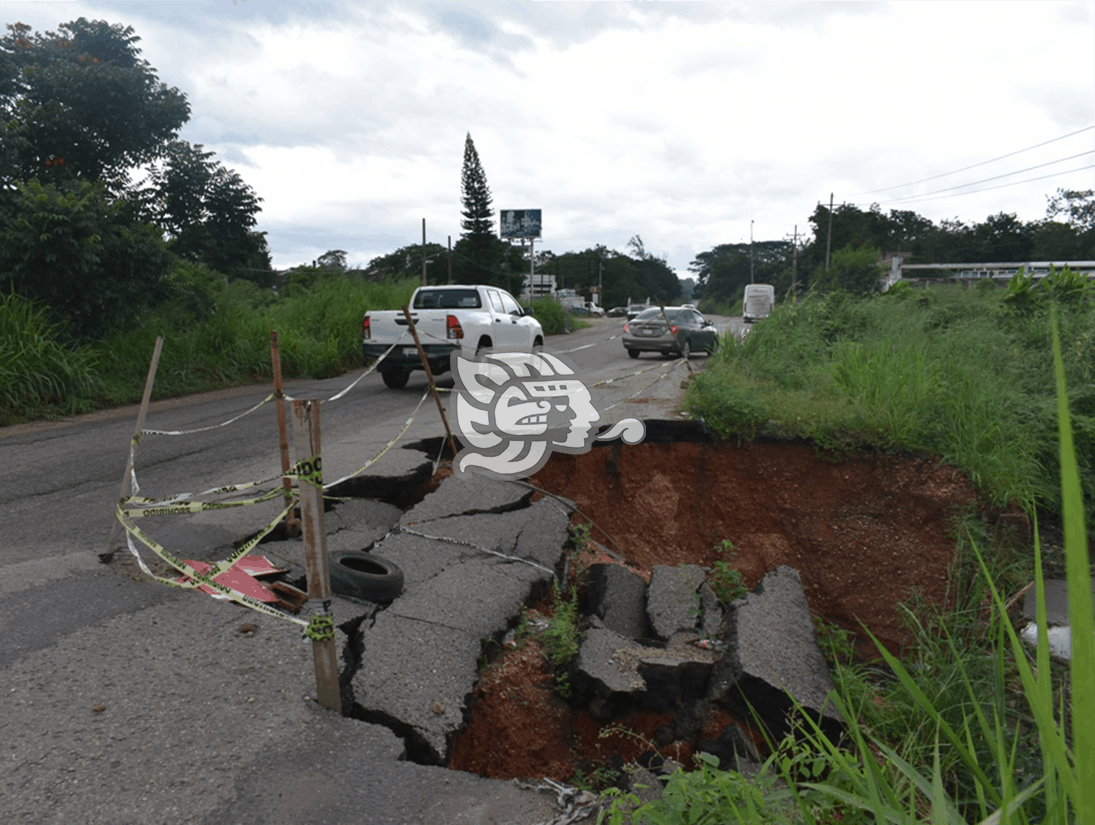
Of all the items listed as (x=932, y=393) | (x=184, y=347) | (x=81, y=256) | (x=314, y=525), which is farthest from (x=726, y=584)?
(x=184, y=347)

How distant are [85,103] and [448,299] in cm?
816

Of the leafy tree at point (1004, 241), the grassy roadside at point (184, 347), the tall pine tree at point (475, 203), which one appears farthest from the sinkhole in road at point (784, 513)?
the leafy tree at point (1004, 241)

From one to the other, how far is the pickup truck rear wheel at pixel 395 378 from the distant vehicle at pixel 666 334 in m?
8.99

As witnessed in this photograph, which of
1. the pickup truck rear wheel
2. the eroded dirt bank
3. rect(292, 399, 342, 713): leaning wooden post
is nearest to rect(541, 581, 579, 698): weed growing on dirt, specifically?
rect(292, 399, 342, 713): leaning wooden post

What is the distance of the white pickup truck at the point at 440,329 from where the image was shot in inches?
481

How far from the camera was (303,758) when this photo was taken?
8.81 feet

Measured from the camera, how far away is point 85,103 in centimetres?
1429

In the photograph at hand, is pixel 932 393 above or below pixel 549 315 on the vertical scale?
below

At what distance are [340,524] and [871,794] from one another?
433 cm

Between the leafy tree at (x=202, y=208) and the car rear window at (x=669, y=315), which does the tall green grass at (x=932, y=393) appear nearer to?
the car rear window at (x=669, y=315)

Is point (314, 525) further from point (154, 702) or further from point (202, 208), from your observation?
point (202, 208)

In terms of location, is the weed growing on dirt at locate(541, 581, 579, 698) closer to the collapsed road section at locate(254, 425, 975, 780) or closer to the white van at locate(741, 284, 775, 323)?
the collapsed road section at locate(254, 425, 975, 780)

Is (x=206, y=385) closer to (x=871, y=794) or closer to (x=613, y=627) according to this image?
(x=613, y=627)

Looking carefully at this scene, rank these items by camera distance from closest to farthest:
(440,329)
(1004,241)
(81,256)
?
(81,256) → (440,329) → (1004,241)
